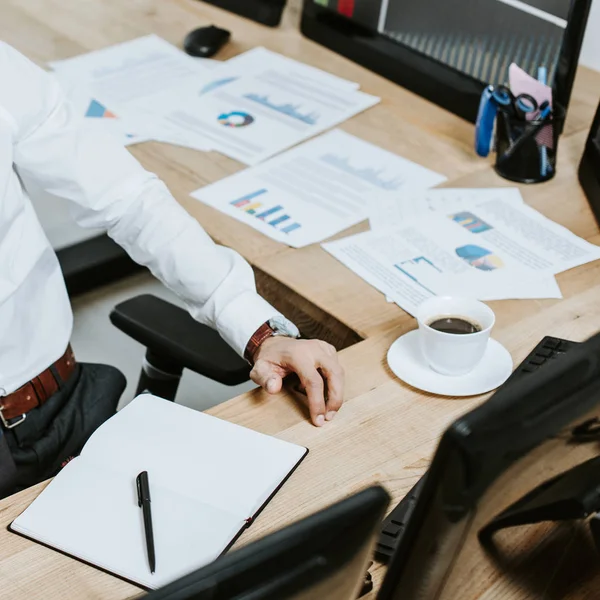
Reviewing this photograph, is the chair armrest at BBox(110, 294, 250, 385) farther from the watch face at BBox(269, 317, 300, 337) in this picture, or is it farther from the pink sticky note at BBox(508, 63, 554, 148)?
the pink sticky note at BBox(508, 63, 554, 148)

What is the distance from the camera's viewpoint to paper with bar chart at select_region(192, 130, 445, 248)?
1.43 metres

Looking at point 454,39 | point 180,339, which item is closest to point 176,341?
point 180,339

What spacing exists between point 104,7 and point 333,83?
0.71m

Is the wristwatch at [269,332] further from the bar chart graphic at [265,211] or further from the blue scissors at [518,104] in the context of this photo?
the blue scissors at [518,104]

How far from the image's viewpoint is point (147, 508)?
0.90 meters

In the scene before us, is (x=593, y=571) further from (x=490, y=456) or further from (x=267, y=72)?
(x=267, y=72)

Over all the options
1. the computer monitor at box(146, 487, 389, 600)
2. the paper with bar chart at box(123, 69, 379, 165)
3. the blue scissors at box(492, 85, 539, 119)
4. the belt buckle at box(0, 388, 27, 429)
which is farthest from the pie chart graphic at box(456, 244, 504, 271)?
the computer monitor at box(146, 487, 389, 600)

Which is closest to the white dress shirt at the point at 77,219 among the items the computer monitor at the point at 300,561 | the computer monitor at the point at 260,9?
the computer monitor at the point at 300,561

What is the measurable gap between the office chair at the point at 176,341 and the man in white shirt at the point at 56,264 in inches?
1.3

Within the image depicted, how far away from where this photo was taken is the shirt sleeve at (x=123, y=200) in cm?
119

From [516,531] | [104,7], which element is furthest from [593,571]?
[104,7]

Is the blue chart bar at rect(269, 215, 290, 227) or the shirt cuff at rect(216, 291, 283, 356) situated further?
the blue chart bar at rect(269, 215, 290, 227)

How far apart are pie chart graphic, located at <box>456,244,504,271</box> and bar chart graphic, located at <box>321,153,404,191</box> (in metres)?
0.22

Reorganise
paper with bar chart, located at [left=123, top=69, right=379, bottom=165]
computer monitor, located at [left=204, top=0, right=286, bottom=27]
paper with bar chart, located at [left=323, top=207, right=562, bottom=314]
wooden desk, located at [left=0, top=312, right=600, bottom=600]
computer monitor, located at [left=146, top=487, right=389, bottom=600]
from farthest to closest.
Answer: computer monitor, located at [left=204, top=0, right=286, bottom=27]
paper with bar chart, located at [left=123, top=69, right=379, bottom=165]
paper with bar chart, located at [left=323, top=207, right=562, bottom=314]
wooden desk, located at [left=0, top=312, right=600, bottom=600]
computer monitor, located at [left=146, top=487, right=389, bottom=600]
